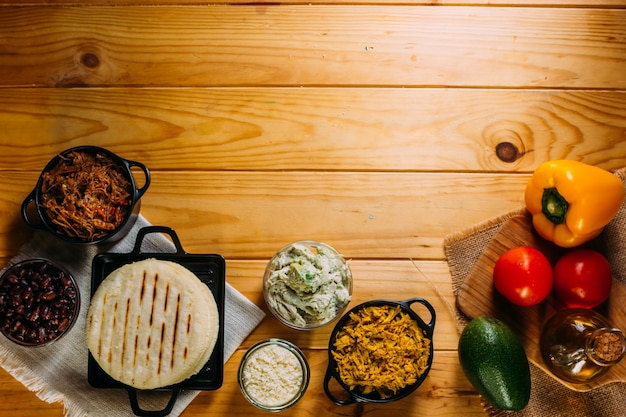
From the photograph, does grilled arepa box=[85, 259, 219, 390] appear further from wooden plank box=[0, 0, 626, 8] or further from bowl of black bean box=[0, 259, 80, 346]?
wooden plank box=[0, 0, 626, 8]

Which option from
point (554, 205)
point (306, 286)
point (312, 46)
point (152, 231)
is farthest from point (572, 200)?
point (152, 231)

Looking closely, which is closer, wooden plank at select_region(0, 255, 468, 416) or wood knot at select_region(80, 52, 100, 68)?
wooden plank at select_region(0, 255, 468, 416)

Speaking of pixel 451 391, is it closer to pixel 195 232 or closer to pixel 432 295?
pixel 432 295

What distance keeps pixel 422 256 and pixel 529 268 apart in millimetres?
314

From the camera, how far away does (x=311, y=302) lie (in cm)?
165

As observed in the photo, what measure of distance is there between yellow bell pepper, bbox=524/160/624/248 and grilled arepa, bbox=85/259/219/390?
101 cm

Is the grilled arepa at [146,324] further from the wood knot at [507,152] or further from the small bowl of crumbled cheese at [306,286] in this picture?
the wood knot at [507,152]

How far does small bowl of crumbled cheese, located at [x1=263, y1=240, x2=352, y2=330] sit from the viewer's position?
64.6 inches

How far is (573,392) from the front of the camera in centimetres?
179

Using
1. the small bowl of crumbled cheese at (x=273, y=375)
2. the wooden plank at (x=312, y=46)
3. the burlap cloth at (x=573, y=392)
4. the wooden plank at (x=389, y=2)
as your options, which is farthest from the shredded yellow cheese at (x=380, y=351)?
the wooden plank at (x=389, y=2)

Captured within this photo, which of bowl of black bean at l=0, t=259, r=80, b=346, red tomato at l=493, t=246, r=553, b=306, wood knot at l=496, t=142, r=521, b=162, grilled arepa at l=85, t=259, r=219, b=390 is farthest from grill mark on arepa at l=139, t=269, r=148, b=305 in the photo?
wood knot at l=496, t=142, r=521, b=162

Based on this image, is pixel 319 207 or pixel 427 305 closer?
pixel 427 305

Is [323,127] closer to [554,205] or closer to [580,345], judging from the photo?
[554,205]

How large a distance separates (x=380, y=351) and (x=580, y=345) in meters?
0.55
